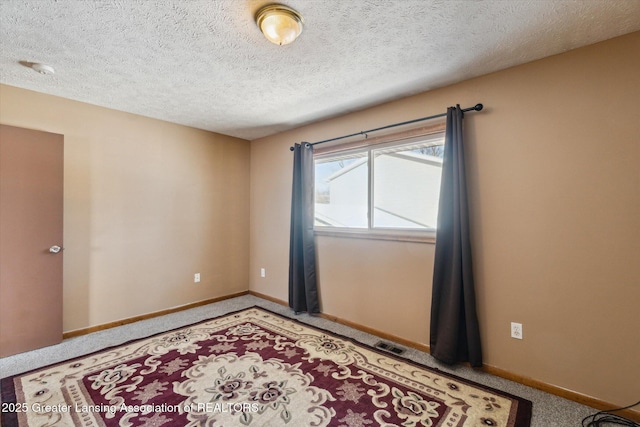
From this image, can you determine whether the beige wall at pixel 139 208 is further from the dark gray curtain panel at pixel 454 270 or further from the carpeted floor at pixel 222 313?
the dark gray curtain panel at pixel 454 270

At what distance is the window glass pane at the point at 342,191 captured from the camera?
3.27 metres

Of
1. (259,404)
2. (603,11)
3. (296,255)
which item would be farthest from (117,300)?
(603,11)

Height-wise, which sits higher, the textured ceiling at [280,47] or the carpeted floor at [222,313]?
the textured ceiling at [280,47]

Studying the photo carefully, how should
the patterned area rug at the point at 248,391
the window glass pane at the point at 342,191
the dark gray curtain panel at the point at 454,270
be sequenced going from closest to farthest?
the patterned area rug at the point at 248,391 → the dark gray curtain panel at the point at 454,270 → the window glass pane at the point at 342,191

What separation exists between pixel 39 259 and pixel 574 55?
4.71 m

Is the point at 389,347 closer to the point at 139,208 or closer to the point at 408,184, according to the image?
the point at 408,184

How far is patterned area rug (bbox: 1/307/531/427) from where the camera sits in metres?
1.78

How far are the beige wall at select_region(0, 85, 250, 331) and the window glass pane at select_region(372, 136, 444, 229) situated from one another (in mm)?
2323

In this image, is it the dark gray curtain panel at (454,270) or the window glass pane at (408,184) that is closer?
the dark gray curtain panel at (454,270)

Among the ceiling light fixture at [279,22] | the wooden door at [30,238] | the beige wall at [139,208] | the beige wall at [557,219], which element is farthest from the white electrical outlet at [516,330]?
the wooden door at [30,238]

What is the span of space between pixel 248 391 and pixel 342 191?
2.24 metres

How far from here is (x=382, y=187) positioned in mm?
3078

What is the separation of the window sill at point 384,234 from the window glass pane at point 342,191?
98mm

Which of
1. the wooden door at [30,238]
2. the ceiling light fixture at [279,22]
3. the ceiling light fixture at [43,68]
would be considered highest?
the ceiling light fixture at [43,68]
